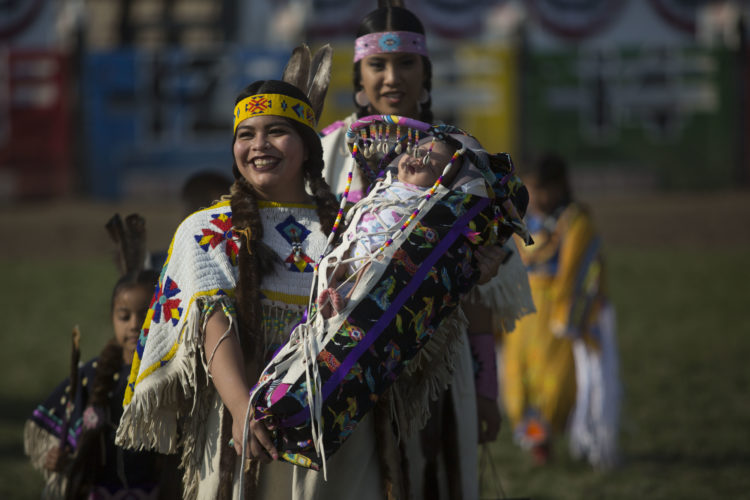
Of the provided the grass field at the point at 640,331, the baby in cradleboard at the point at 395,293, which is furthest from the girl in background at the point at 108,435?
the grass field at the point at 640,331

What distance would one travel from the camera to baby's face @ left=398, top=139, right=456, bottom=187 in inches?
104

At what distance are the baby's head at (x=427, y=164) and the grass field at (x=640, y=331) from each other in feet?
10.1

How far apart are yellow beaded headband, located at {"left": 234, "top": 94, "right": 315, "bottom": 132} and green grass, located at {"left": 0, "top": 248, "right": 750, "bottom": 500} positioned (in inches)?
123

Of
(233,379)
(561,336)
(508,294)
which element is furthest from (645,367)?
(233,379)

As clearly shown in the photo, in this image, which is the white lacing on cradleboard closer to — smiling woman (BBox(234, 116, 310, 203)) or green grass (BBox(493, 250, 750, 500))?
smiling woman (BBox(234, 116, 310, 203))

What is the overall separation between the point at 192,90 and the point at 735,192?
31.6 feet

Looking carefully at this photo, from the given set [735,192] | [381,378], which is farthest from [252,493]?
A: [735,192]

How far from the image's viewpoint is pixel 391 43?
322 cm

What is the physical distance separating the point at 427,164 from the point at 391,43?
0.73m

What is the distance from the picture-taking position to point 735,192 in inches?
687

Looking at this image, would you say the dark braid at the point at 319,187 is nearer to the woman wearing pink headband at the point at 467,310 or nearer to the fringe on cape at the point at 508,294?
the woman wearing pink headband at the point at 467,310

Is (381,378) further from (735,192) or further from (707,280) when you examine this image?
(735,192)

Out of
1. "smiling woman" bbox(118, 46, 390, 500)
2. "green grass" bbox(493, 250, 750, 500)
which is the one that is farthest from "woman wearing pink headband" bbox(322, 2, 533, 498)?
"green grass" bbox(493, 250, 750, 500)

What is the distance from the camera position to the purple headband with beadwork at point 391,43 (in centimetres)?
322
